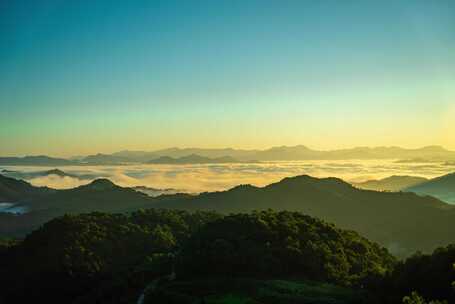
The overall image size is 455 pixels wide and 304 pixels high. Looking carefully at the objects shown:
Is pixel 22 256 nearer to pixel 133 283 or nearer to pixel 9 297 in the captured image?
pixel 9 297

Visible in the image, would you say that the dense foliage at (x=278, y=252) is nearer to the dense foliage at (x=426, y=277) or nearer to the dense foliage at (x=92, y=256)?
the dense foliage at (x=426, y=277)

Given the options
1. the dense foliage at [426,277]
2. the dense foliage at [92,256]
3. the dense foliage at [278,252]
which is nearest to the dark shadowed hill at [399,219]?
the dense foliage at [92,256]

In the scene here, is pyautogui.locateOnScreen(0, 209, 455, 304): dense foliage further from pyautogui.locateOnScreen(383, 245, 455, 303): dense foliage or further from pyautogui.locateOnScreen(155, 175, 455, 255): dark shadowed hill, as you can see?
pyautogui.locateOnScreen(155, 175, 455, 255): dark shadowed hill

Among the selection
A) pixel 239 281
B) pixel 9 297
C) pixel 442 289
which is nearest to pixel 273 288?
pixel 239 281

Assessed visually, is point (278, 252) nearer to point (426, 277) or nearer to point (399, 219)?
point (426, 277)

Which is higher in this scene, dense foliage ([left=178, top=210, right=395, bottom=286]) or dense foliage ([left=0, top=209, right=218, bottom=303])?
dense foliage ([left=178, top=210, right=395, bottom=286])

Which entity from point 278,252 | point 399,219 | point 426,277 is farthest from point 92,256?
point 399,219

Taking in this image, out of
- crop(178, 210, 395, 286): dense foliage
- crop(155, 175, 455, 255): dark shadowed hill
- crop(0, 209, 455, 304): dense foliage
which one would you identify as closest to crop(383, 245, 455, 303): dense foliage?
crop(0, 209, 455, 304): dense foliage

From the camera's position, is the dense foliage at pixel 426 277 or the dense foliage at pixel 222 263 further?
the dense foliage at pixel 222 263
